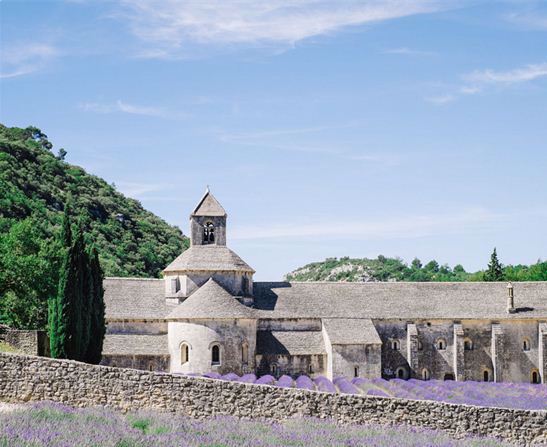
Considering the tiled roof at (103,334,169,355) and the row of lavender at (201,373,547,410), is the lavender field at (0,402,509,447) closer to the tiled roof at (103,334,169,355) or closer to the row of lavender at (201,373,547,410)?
the row of lavender at (201,373,547,410)

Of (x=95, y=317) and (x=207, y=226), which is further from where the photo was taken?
(x=207, y=226)

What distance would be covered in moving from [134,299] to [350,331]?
15.7 metres

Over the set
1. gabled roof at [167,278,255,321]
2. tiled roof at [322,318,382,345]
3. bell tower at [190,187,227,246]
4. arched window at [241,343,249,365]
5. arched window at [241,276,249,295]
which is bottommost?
arched window at [241,343,249,365]

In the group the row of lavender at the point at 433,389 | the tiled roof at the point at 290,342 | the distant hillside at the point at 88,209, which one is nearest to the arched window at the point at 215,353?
the row of lavender at the point at 433,389

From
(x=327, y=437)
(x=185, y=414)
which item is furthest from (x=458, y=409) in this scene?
(x=185, y=414)

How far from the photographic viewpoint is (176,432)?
21469 mm

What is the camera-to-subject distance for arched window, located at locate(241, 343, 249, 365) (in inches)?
2355

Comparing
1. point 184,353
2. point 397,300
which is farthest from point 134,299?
point 397,300

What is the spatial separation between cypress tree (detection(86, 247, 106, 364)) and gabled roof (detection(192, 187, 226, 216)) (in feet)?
53.1

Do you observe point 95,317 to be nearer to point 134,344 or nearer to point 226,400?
point 134,344

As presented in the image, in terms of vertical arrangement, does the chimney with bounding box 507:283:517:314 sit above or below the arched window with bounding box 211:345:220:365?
above

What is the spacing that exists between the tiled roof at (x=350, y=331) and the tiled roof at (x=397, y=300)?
30.7 inches

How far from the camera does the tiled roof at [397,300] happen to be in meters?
65.4

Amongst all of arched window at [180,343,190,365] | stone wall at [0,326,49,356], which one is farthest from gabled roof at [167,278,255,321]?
stone wall at [0,326,49,356]
